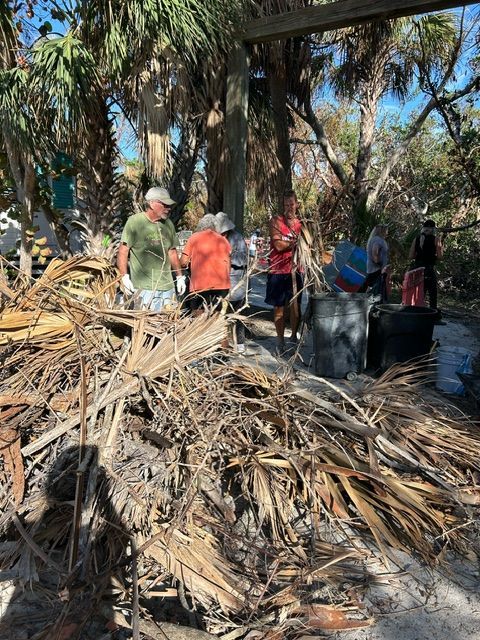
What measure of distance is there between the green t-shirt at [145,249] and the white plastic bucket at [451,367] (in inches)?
113

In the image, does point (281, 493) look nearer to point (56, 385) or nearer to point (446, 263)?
point (56, 385)

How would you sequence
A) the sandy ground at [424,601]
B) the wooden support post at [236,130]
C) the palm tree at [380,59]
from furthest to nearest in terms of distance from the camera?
the palm tree at [380,59], the wooden support post at [236,130], the sandy ground at [424,601]

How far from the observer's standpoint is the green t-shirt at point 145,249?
4922mm

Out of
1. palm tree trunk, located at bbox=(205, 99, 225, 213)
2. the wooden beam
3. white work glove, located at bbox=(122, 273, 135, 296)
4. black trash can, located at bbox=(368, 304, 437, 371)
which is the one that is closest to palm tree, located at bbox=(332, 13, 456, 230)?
palm tree trunk, located at bbox=(205, 99, 225, 213)

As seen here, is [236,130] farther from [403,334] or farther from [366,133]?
[366,133]

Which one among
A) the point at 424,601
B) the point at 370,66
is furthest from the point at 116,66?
the point at 370,66

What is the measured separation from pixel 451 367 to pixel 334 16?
4082 mm

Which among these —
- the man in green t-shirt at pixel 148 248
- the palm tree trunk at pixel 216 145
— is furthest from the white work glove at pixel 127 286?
the palm tree trunk at pixel 216 145

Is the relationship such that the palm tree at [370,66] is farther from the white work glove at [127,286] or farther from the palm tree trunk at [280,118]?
the white work glove at [127,286]

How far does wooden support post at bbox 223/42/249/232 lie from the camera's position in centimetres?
642

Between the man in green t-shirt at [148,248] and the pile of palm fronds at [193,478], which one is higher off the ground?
the man in green t-shirt at [148,248]

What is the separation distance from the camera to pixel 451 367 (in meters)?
5.70

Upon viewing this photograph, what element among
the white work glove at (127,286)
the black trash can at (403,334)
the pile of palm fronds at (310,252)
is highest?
the pile of palm fronds at (310,252)

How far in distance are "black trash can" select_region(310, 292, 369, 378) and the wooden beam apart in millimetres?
2989
